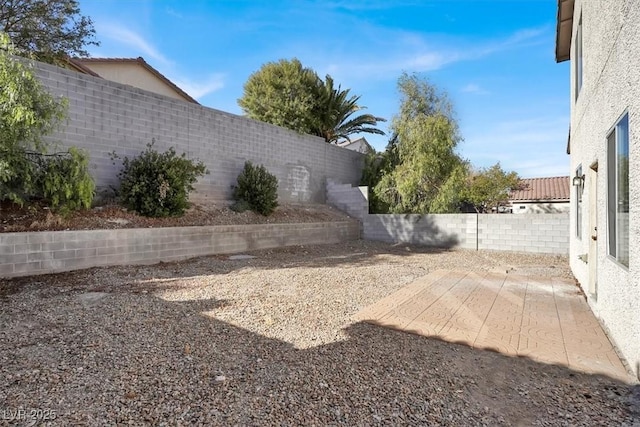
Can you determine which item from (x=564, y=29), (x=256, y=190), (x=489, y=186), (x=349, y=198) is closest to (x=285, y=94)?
(x=349, y=198)

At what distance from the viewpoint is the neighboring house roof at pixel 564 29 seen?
6547 mm

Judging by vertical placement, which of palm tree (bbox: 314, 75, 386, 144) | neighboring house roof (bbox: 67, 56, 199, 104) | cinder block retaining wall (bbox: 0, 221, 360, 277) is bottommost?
cinder block retaining wall (bbox: 0, 221, 360, 277)

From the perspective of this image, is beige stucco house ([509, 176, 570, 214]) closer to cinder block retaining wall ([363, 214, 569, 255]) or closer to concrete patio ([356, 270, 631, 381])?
cinder block retaining wall ([363, 214, 569, 255])

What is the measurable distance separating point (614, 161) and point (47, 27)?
14665 mm

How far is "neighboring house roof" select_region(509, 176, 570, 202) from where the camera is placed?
23.7m

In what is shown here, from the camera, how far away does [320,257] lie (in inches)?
365

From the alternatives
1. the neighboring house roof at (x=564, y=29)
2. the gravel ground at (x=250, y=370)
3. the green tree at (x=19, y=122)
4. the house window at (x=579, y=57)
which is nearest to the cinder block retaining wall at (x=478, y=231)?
the neighboring house roof at (x=564, y=29)

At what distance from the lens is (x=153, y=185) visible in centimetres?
797

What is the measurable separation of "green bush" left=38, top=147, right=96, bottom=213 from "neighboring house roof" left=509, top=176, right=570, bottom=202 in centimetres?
2565

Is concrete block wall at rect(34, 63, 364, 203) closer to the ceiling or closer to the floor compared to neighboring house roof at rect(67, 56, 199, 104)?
closer to the floor

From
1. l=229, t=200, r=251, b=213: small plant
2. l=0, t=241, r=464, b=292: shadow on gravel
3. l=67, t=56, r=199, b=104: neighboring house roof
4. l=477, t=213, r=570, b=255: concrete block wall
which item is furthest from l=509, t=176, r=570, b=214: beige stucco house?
l=67, t=56, r=199, b=104: neighboring house roof

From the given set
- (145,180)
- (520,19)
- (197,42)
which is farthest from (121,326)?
(520,19)

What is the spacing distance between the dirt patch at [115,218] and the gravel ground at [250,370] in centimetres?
150

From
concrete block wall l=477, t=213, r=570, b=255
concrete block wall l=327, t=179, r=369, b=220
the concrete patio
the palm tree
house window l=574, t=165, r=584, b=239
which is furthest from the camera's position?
the palm tree
